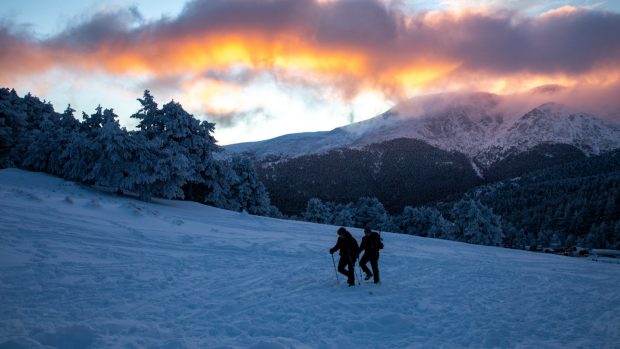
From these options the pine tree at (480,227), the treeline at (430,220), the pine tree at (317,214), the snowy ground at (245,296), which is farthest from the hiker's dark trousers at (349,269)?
the pine tree at (317,214)

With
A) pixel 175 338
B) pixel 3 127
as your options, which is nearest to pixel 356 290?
pixel 175 338

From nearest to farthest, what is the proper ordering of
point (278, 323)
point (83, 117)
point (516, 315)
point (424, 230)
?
point (278, 323) < point (516, 315) < point (83, 117) < point (424, 230)

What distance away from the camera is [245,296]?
426 inches

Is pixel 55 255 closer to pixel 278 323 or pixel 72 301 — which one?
pixel 72 301

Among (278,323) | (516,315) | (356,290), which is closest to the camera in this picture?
(278,323)

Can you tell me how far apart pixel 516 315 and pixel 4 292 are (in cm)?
1251

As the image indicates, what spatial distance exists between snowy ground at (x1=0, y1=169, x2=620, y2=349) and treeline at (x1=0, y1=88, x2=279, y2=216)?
12145 mm

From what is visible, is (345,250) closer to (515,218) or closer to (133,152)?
(133,152)

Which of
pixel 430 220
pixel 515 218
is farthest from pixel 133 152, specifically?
pixel 515 218

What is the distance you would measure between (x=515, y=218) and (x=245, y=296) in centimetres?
19489

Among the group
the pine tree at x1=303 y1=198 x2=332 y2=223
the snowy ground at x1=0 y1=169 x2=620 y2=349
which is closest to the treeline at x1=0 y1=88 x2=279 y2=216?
the snowy ground at x1=0 y1=169 x2=620 y2=349

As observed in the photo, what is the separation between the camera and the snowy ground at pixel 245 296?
301 inches

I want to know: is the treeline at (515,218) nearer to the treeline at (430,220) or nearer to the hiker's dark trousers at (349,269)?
the treeline at (430,220)

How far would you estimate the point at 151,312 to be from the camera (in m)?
8.79
